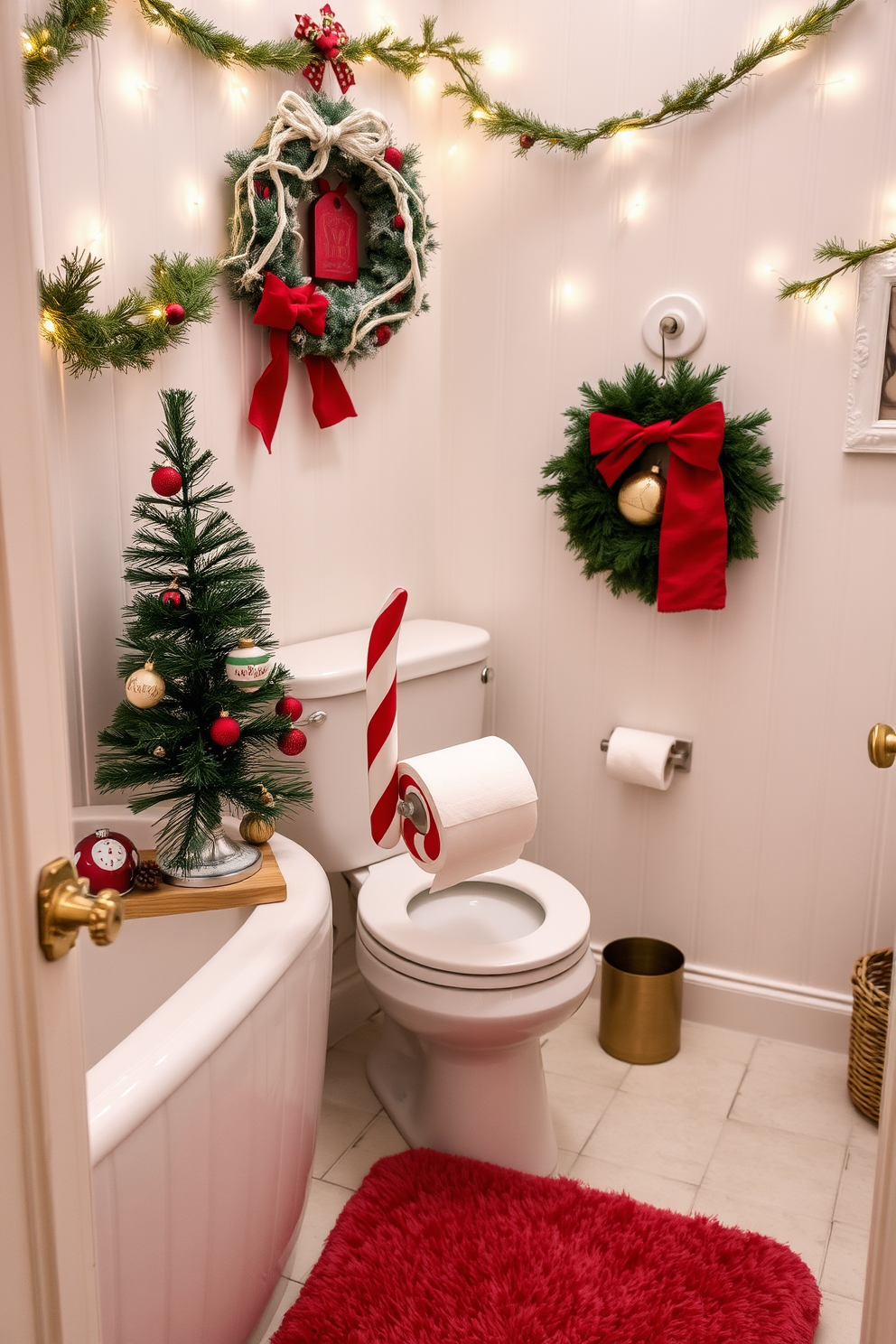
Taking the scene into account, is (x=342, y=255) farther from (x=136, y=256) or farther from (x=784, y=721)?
(x=784, y=721)

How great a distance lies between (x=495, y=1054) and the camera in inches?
74.7

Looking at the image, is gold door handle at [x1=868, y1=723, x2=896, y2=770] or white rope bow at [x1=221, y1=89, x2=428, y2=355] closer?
gold door handle at [x1=868, y1=723, x2=896, y2=770]

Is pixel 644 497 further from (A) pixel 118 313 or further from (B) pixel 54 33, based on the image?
(B) pixel 54 33

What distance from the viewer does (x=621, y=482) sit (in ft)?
7.45

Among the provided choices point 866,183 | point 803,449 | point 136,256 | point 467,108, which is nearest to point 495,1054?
point 803,449

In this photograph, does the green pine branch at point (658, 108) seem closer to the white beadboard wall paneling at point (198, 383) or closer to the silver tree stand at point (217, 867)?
the white beadboard wall paneling at point (198, 383)

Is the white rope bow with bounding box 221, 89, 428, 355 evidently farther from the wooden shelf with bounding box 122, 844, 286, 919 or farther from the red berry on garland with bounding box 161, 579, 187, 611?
the wooden shelf with bounding box 122, 844, 286, 919

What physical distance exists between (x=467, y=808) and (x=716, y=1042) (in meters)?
1.03

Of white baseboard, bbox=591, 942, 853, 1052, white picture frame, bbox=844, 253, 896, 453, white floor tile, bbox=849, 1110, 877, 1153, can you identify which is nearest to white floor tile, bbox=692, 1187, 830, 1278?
white floor tile, bbox=849, 1110, 877, 1153

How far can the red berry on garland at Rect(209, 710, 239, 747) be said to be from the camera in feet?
5.38

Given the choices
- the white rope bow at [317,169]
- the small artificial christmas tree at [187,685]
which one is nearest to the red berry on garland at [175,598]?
the small artificial christmas tree at [187,685]

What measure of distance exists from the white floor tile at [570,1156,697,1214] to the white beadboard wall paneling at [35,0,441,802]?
3.64 feet

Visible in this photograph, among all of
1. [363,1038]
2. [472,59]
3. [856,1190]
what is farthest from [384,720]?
[472,59]

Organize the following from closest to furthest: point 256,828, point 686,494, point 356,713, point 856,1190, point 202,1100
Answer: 1. point 202,1100
2. point 256,828
3. point 856,1190
4. point 356,713
5. point 686,494
